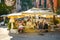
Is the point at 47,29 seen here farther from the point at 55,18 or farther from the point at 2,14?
the point at 2,14

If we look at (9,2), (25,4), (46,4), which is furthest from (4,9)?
(25,4)

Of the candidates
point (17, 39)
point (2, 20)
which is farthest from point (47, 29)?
point (2, 20)

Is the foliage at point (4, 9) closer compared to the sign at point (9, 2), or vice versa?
the foliage at point (4, 9)

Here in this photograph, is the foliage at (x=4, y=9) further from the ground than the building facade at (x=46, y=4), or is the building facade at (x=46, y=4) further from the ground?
the building facade at (x=46, y=4)

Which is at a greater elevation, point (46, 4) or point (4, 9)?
point (46, 4)

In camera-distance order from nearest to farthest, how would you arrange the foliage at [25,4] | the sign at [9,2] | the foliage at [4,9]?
the foliage at [4,9], the sign at [9,2], the foliage at [25,4]

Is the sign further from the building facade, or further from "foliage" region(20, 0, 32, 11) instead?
"foliage" region(20, 0, 32, 11)

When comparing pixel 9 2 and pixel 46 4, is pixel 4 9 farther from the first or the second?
pixel 46 4

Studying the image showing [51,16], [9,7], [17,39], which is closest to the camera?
[17,39]

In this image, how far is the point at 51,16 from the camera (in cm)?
2394

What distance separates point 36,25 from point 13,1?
52.5 ft

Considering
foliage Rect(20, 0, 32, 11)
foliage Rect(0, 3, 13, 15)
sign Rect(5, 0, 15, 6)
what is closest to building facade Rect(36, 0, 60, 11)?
foliage Rect(20, 0, 32, 11)

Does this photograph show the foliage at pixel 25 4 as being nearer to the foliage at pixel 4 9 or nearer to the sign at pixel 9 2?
the sign at pixel 9 2

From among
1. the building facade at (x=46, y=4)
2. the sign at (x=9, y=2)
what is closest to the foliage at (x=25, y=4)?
the building facade at (x=46, y=4)
